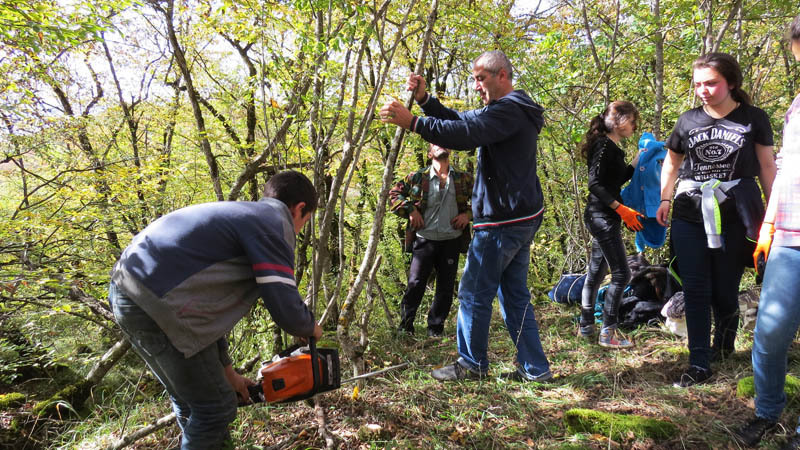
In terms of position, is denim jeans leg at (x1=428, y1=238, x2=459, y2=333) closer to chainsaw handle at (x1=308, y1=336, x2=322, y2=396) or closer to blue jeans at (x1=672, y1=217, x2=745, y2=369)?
blue jeans at (x1=672, y1=217, x2=745, y2=369)

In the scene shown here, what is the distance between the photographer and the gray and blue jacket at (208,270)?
5.45 feet

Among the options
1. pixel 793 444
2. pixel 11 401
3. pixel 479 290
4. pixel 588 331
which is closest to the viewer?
pixel 793 444

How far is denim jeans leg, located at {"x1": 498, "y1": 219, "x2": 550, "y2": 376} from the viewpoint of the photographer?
→ 9.61 ft

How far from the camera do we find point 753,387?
2.48 meters

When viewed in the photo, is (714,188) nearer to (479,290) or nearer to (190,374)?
(479,290)

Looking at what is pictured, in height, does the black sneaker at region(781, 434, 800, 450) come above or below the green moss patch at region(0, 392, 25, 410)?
above

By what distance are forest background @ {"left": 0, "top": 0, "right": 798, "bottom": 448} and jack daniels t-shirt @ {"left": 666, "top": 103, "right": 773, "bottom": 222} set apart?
3.83 ft

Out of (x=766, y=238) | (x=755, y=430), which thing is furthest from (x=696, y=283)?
(x=755, y=430)

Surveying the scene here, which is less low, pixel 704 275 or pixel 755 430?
pixel 704 275

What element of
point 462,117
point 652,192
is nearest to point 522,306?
point 462,117

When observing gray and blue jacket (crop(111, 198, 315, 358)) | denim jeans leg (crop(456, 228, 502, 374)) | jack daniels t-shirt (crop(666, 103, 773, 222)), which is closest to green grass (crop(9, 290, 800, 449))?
denim jeans leg (crop(456, 228, 502, 374))

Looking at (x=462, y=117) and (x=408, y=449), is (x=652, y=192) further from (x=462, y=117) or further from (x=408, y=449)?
(x=408, y=449)

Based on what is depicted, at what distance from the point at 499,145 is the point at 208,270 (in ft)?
6.08

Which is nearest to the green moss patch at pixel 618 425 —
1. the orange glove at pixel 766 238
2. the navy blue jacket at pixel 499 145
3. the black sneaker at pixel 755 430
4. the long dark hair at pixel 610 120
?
the black sneaker at pixel 755 430
